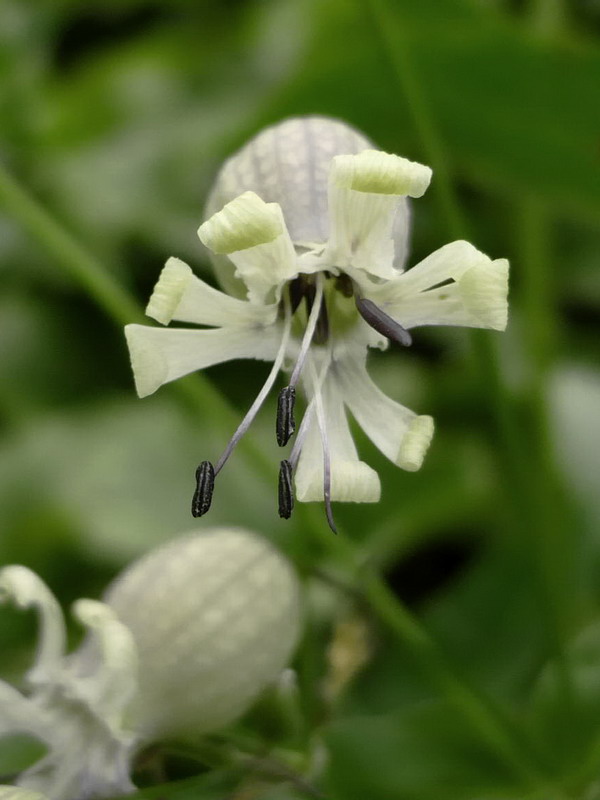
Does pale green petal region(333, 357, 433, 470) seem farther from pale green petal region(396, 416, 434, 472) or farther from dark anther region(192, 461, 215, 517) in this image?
dark anther region(192, 461, 215, 517)

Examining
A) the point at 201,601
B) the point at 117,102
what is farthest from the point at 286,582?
the point at 117,102

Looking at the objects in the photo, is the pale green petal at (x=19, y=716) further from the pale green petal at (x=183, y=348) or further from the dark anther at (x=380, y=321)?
the dark anther at (x=380, y=321)

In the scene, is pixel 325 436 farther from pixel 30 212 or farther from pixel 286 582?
pixel 30 212

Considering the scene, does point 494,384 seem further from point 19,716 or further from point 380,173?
point 19,716

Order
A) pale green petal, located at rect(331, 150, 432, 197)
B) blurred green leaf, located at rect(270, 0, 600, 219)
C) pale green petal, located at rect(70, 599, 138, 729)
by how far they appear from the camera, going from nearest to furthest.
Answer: pale green petal, located at rect(331, 150, 432, 197) < pale green petal, located at rect(70, 599, 138, 729) < blurred green leaf, located at rect(270, 0, 600, 219)

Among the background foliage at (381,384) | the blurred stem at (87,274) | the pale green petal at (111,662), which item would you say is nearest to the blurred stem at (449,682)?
the background foliage at (381,384)

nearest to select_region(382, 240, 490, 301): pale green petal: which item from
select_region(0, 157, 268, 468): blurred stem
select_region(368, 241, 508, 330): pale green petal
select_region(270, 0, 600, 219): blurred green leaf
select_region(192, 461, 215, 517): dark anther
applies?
select_region(368, 241, 508, 330): pale green petal
